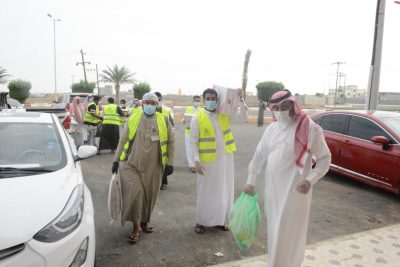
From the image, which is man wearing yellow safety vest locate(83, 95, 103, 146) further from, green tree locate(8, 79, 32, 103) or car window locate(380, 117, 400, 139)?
green tree locate(8, 79, 32, 103)

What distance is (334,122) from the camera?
7.89m

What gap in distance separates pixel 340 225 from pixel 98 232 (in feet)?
11.2

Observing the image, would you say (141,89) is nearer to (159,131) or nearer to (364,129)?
(364,129)

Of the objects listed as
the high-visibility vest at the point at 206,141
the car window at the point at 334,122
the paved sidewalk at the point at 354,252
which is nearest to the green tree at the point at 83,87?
the car window at the point at 334,122

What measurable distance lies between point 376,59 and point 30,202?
10.4 m

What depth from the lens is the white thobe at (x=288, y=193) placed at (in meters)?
3.11

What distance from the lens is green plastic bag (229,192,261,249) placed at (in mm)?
3396

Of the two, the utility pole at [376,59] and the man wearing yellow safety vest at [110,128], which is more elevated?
the utility pole at [376,59]

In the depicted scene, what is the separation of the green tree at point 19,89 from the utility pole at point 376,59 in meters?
32.2

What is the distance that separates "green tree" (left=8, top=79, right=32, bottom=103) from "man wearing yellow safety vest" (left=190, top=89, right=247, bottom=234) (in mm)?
Answer: 33826

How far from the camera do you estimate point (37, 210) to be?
2.49 metres

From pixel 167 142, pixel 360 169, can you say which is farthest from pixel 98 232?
pixel 360 169

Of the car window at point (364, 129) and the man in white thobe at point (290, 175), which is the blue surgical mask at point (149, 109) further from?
the car window at point (364, 129)

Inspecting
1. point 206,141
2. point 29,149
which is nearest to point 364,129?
point 206,141
